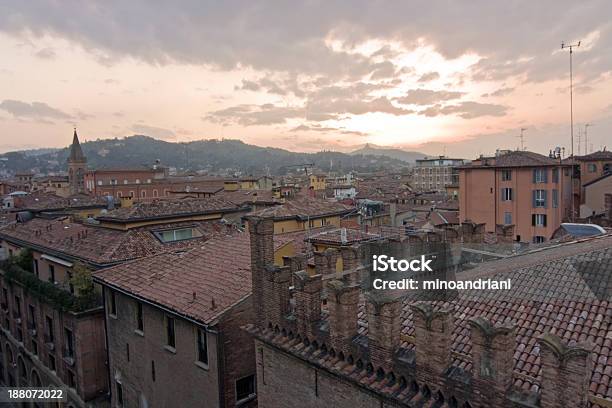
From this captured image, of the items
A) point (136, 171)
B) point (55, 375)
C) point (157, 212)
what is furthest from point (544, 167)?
point (136, 171)

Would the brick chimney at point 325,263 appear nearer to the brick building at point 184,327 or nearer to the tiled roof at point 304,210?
the brick building at point 184,327

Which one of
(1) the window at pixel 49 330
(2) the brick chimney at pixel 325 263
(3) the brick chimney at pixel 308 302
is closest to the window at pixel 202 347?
(2) the brick chimney at pixel 325 263

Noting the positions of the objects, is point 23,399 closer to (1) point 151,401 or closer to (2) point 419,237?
(1) point 151,401

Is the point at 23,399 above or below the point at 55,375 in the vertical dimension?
below

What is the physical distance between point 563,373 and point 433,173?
430 feet

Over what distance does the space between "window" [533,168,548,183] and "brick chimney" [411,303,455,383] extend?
1685 inches

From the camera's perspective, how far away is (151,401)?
56.4 feet

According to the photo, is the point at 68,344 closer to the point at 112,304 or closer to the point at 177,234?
the point at 112,304

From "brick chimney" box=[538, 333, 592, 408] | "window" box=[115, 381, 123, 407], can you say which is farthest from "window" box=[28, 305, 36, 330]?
"brick chimney" box=[538, 333, 592, 408]

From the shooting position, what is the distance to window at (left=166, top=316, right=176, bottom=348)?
15.7 m

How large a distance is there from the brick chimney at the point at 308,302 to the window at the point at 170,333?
6.94 m

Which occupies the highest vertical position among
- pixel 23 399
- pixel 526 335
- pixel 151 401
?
pixel 526 335

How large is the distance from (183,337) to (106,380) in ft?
35.0

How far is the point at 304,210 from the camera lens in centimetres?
3750
